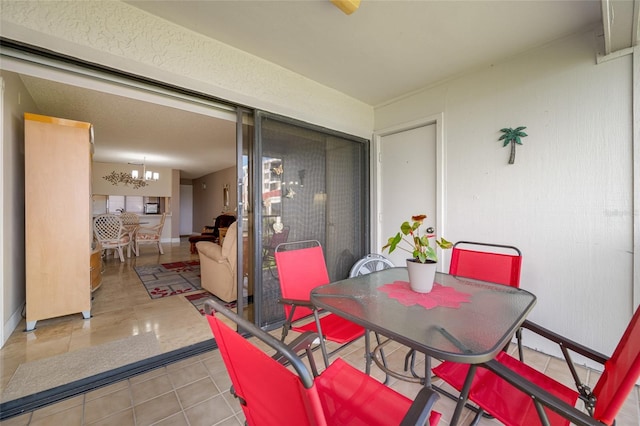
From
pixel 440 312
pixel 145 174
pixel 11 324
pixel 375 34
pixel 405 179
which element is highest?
pixel 375 34

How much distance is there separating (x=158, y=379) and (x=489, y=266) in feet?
8.13

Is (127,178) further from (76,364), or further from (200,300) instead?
(76,364)

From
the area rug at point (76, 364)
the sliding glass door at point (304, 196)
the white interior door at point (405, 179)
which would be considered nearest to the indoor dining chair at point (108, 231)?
the area rug at point (76, 364)

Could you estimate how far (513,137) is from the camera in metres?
2.24

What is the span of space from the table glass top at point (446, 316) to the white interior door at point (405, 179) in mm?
1481

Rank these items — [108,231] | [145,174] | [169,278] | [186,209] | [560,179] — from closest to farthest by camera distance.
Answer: [560,179]
[169,278]
[108,231]
[145,174]
[186,209]

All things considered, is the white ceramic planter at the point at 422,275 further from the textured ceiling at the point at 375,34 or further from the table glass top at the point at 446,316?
the textured ceiling at the point at 375,34

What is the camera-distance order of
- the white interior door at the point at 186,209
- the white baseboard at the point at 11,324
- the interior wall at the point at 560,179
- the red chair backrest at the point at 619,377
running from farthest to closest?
1. the white interior door at the point at 186,209
2. the white baseboard at the point at 11,324
3. the interior wall at the point at 560,179
4. the red chair backrest at the point at 619,377

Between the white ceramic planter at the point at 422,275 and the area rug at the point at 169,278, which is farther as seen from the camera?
the area rug at the point at 169,278

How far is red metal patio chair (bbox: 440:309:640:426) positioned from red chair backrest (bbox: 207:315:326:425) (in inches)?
26.6

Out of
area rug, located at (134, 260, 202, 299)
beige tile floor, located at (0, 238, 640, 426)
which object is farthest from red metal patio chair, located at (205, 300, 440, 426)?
area rug, located at (134, 260, 202, 299)

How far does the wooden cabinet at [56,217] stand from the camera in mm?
2434

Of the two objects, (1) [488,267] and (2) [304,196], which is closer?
(1) [488,267]

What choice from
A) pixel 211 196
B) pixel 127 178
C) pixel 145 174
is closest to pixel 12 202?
pixel 145 174
